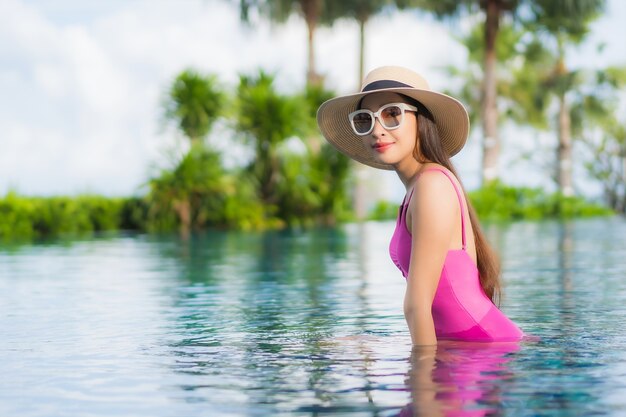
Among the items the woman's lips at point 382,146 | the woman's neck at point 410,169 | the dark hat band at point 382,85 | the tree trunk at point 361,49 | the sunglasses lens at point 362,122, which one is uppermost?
the tree trunk at point 361,49

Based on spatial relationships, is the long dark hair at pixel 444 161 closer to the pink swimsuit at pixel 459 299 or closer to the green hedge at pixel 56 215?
the pink swimsuit at pixel 459 299

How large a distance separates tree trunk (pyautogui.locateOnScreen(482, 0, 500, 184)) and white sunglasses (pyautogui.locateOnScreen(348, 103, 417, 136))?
3212cm

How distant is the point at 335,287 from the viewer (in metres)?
9.75

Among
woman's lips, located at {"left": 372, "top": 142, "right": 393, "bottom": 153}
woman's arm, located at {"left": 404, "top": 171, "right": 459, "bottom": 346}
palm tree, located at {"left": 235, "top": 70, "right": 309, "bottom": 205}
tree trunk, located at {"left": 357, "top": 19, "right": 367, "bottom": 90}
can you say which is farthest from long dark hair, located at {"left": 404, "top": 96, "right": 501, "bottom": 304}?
tree trunk, located at {"left": 357, "top": 19, "right": 367, "bottom": 90}

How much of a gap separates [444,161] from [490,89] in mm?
32446

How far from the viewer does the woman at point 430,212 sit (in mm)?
4191

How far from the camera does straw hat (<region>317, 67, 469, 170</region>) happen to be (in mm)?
4434

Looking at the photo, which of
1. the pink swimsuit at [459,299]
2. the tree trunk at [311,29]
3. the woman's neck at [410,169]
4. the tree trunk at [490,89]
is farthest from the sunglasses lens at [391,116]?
the tree trunk at [311,29]

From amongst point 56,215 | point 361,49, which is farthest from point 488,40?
point 56,215

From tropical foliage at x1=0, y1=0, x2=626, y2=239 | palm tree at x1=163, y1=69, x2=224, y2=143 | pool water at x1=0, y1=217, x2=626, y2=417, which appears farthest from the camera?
palm tree at x1=163, y1=69, x2=224, y2=143

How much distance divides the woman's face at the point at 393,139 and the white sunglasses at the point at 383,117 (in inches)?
0.7

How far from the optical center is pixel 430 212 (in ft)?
13.8

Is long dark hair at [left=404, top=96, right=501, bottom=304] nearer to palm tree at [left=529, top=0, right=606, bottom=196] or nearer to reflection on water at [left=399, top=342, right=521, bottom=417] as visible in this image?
reflection on water at [left=399, top=342, right=521, bottom=417]

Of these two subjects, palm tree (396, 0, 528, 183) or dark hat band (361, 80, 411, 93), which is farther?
palm tree (396, 0, 528, 183)
